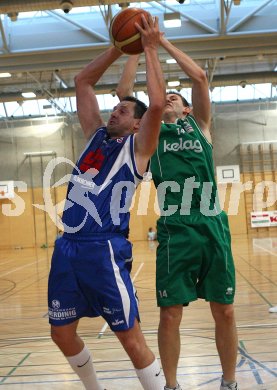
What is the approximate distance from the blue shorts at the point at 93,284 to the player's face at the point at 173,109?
4.38ft

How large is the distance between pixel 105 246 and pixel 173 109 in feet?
4.86

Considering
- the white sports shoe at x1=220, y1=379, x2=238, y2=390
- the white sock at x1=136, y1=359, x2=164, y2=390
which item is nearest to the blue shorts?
the white sock at x1=136, y1=359, x2=164, y2=390

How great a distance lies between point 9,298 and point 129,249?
8.18 meters

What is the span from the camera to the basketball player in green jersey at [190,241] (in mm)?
4133

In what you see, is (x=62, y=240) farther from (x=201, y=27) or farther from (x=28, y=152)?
(x=28, y=152)

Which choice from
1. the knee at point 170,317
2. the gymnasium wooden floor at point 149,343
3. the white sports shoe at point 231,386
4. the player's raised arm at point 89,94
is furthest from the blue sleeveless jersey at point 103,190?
the gymnasium wooden floor at point 149,343

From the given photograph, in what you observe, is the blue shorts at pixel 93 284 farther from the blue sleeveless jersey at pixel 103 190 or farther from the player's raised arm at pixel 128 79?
the player's raised arm at pixel 128 79

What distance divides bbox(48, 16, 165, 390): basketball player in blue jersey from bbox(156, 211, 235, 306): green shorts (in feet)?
1.92

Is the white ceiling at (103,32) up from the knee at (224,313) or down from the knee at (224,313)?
up

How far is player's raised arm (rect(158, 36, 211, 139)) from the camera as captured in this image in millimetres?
4262

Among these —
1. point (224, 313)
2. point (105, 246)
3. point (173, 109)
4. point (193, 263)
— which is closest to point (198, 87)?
point (173, 109)

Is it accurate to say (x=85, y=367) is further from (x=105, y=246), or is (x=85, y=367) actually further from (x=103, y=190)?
(x=103, y=190)

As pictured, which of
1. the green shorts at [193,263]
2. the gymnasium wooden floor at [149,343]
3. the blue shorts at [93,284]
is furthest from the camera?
the gymnasium wooden floor at [149,343]

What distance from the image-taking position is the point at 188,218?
4.22 meters
